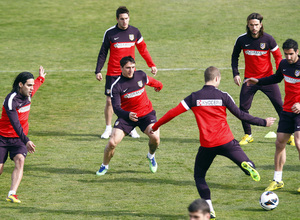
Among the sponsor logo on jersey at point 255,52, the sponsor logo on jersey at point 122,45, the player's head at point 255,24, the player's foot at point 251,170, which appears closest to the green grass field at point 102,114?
the player's foot at point 251,170

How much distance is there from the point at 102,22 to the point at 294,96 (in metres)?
19.4

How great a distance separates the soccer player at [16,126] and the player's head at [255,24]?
16.6ft

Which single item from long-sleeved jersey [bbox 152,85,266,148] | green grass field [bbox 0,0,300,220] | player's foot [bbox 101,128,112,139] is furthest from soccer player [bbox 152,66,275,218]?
player's foot [bbox 101,128,112,139]

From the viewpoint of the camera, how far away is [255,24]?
1291 centimetres

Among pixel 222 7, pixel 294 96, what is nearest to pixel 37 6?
pixel 222 7

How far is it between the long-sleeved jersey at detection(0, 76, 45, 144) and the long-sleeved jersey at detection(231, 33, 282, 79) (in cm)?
533

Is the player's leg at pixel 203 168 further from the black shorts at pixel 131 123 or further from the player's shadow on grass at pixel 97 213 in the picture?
the black shorts at pixel 131 123

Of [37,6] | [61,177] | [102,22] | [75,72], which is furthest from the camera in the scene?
[37,6]

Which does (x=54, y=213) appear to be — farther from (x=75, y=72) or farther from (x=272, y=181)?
(x=75, y=72)

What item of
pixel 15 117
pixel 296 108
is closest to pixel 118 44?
pixel 15 117

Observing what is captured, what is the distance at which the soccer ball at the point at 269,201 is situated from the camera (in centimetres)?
954

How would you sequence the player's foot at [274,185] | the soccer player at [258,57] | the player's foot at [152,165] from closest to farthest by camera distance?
the player's foot at [274,185] < the player's foot at [152,165] < the soccer player at [258,57]

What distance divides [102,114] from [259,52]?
5586 mm

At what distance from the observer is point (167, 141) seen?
46.9ft
